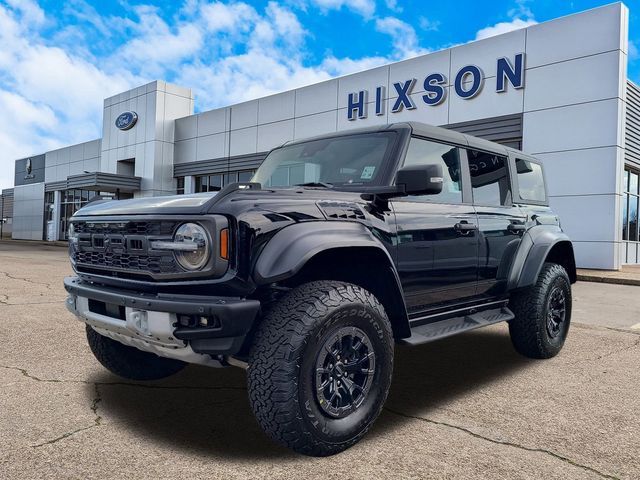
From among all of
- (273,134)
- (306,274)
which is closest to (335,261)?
(306,274)

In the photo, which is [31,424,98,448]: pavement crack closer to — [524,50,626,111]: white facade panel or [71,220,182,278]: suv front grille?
[71,220,182,278]: suv front grille

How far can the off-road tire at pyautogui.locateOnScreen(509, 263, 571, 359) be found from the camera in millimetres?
4582

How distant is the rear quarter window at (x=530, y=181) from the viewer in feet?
16.2

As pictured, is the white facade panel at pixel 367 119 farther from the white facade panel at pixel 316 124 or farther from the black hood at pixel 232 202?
the black hood at pixel 232 202

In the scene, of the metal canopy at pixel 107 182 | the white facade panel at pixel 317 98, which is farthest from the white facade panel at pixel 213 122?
the white facade panel at pixel 317 98

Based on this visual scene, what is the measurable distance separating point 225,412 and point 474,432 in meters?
1.49

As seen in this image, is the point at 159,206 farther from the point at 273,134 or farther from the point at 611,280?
the point at 273,134

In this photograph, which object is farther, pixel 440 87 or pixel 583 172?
pixel 440 87

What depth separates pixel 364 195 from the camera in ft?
10.6

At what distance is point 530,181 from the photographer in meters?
5.12

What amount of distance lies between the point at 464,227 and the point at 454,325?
709 millimetres

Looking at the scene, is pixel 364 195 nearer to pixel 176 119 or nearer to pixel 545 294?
pixel 545 294

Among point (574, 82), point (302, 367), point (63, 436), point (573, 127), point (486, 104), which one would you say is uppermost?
point (574, 82)

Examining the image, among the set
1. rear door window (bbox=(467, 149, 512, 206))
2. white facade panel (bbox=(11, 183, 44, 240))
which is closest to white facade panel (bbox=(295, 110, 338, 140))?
rear door window (bbox=(467, 149, 512, 206))
